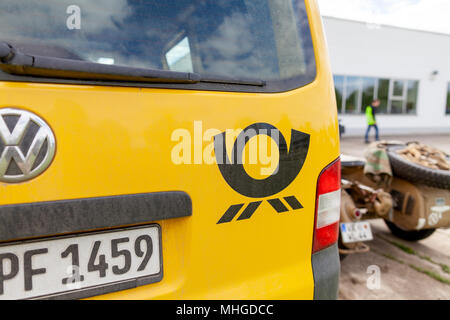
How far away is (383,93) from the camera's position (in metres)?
15.2

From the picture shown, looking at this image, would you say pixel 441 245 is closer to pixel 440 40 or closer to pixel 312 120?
pixel 312 120

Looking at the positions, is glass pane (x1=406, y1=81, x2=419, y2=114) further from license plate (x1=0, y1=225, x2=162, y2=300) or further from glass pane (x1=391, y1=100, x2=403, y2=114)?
license plate (x1=0, y1=225, x2=162, y2=300)

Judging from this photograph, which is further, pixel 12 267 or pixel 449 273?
pixel 449 273

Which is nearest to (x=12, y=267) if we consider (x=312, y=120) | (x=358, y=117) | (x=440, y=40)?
(x=312, y=120)

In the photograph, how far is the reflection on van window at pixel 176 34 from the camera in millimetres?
871

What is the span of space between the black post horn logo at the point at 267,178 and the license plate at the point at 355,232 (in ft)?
5.49

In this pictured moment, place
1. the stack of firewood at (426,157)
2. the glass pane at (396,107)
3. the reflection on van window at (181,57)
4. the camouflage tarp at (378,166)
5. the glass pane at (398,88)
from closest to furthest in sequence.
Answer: the reflection on van window at (181,57) → the stack of firewood at (426,157) → the camouflage tarp at (378,166) → the glass pane at (398,88) → the glass pane at (396,107)

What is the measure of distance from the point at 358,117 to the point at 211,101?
1499cm

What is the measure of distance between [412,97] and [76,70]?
61.4 ft

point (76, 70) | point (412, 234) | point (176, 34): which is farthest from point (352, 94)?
point (76, 70)

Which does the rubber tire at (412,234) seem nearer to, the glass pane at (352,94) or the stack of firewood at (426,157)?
the stack of firewood at (426,157)

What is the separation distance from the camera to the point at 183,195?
99cm

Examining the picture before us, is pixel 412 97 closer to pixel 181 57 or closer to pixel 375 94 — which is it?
pixel 375 94

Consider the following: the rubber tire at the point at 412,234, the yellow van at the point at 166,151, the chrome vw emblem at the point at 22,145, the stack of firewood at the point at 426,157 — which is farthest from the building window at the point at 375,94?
the chrome vw emblem at the point at 22,145
